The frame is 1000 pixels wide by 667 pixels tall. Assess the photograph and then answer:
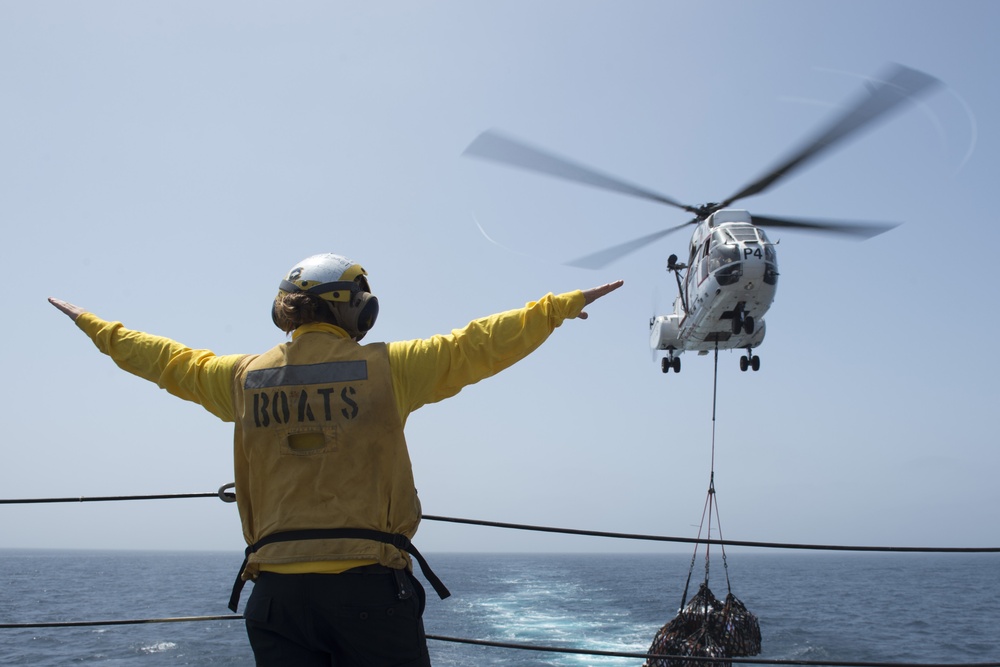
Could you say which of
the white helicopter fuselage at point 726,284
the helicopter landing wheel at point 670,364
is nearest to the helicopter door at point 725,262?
the white helicopter fuselage at point 726,284

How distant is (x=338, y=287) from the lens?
9.03 ft

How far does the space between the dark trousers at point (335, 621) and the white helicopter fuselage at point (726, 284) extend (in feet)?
43.2

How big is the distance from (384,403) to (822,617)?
53.2m

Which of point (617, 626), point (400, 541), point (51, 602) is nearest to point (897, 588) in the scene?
point (617, 626)

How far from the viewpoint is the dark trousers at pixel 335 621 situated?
2414 mm

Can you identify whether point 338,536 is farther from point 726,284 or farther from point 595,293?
point 726,284

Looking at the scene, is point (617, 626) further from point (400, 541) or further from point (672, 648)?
point (400, 541)

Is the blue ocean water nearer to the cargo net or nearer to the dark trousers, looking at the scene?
the cargo net

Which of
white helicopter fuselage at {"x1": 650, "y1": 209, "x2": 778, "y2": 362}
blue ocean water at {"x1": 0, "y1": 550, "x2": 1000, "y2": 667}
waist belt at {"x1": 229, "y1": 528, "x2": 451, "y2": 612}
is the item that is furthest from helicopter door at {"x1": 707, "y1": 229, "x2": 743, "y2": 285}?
waist belt at {"x1": 229, "y1": 528, "x2": 451, "y2": 612}

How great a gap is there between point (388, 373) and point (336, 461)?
32 cm

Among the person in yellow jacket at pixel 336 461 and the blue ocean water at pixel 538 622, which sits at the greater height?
the person in yellow jacket at pixel 336 461

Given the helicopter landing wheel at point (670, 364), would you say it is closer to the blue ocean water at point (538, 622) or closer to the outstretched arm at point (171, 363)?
the blue ocean water at point (538, 622)

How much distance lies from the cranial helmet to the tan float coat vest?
18cm

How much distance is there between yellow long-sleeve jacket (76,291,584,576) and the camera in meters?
2.50
